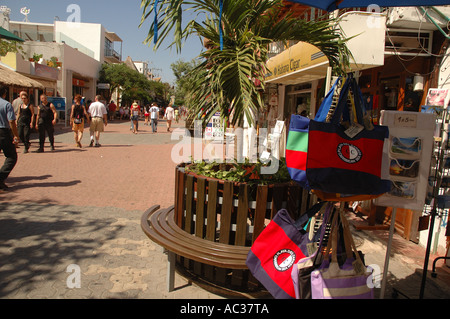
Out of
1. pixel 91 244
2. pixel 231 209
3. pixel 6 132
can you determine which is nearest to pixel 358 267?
pixel 231 209

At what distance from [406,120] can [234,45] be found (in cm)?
179

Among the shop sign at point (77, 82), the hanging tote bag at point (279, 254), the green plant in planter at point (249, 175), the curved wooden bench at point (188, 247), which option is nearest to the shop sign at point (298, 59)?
the green plant in planter at point (249, 175)

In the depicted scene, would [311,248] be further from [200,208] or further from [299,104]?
[299,104]

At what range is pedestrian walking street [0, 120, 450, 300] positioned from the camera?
339 cm

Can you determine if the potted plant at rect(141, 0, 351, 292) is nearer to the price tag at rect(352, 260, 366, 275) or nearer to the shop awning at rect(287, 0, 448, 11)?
the shop awning at rect(287, 0, 448, 11)

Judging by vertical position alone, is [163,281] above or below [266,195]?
below

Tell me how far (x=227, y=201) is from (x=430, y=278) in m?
2.64

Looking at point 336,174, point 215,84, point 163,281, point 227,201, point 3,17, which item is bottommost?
point 163,281

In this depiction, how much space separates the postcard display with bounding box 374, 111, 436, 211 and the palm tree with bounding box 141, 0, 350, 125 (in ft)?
3.47

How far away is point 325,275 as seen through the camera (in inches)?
83.6

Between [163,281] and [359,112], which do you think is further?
[163,281]

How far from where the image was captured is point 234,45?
352 cm

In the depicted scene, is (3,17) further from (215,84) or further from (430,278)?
(430,278)
